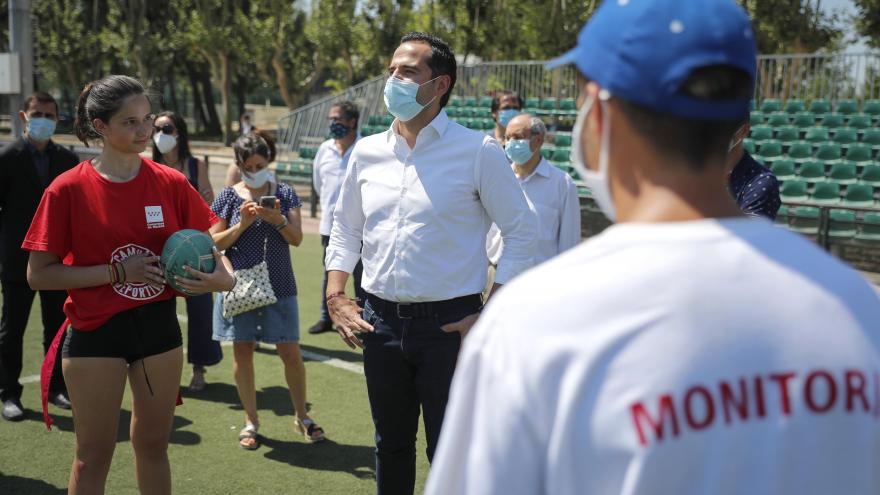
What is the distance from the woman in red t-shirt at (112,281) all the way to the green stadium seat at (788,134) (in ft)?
46.2

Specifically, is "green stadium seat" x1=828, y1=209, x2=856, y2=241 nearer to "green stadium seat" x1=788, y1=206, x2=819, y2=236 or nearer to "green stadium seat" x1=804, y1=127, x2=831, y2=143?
"green stadium seat" x1=788, y1=206, x2=819, y2=236

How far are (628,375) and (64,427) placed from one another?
5.13 meters

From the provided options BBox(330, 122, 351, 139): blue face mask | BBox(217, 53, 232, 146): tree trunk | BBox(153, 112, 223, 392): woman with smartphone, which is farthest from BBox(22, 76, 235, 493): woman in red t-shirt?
BBox(217, 53, 232, 146): tree trunk

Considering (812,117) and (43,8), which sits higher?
(43,8)

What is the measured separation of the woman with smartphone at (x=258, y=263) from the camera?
17.0ft

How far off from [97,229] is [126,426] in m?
2.56

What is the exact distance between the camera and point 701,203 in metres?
A: 1.22

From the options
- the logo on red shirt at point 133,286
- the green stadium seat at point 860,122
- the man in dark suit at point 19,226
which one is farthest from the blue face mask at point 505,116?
the green stadium seat at point 860,122

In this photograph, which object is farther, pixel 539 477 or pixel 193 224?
pixel 193 224

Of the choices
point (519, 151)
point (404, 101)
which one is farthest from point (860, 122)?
point (404, 101)

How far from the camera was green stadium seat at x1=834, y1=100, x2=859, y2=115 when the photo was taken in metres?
15.8

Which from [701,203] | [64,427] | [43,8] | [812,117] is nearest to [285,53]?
[43,8]

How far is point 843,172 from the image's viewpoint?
1366 cm

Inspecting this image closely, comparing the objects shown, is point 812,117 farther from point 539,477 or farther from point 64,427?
point 539,477
